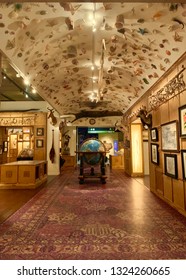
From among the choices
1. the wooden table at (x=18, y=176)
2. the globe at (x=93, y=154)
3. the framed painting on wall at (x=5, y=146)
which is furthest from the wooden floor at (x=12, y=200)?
the framed painting on wall at (x=5, y=146)

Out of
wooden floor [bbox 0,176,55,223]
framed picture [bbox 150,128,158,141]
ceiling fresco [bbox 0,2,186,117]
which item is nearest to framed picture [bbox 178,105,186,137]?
ceiling fresco [bbox 0,2,186,117]

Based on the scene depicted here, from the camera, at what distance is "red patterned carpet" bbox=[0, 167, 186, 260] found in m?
2.22

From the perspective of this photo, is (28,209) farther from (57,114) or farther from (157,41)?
(57,114)

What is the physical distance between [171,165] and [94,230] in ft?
7.23

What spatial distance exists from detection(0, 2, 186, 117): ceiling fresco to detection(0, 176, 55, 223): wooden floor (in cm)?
309

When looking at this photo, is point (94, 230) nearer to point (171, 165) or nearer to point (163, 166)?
point (171, 165)

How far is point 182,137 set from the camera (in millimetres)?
3541

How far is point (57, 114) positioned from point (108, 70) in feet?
14.5

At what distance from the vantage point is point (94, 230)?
2.85 m

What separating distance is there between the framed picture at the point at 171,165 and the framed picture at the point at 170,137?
0.17 m

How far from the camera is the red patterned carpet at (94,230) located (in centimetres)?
222

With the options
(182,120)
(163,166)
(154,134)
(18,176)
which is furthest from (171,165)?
(18,176)
